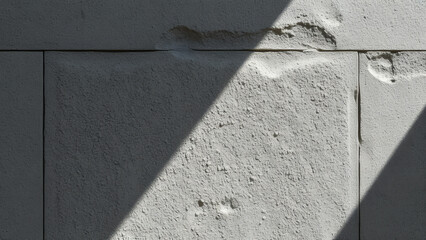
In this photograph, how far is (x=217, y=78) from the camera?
2859mm

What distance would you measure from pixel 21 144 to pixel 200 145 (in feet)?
2.94

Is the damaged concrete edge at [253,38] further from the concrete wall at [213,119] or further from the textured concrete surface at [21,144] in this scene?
the textured concrete surface at [21,144]

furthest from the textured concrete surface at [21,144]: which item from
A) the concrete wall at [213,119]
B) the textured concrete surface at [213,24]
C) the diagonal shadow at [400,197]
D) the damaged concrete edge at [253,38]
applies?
the diagonal shadow at [400,197]

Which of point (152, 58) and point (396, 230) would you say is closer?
point (152, 58)

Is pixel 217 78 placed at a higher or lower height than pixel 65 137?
higher

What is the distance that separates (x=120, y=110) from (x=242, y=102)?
0.63m

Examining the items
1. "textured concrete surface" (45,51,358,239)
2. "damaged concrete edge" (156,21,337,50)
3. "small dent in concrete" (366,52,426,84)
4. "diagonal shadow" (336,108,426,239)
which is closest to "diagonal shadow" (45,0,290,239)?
"textured concrete surface" (45,51,358,239)

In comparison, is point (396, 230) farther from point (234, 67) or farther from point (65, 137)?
point (65, 137)

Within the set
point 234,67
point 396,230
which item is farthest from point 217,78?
point 396,230

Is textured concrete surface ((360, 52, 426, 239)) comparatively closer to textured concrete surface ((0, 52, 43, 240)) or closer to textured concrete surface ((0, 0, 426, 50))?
textured concrete surface ((0, 0, 426, 50))

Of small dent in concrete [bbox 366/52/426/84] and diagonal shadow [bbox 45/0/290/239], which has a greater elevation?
small dent in concrete [bbox 366/52/426/84]

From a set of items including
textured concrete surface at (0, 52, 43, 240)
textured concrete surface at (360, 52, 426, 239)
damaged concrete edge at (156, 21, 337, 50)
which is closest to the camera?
textured concrete surface at (0, 52, 43, 240)

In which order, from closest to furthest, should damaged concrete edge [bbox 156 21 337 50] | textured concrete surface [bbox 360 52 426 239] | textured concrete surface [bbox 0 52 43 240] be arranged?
textured concrete surface [bbox 0 52 43 240], damaged concrete edge [bbox 156 21 337 50], textured concrete surface [bbox 360 52 426 239]

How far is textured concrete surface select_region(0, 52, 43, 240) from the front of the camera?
2711mm
